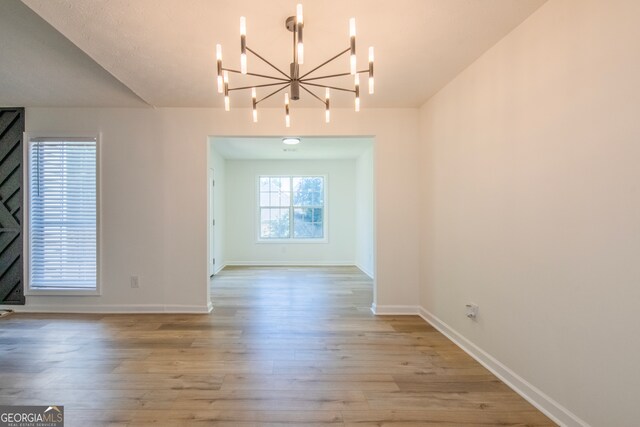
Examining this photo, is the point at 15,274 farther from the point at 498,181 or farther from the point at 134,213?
the point at 498,181

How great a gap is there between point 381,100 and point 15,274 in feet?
15.8

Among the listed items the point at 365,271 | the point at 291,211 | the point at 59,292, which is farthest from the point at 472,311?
the point at 291,211

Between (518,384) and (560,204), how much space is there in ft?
4.03

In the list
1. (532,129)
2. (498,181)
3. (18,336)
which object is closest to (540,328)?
(498,181)

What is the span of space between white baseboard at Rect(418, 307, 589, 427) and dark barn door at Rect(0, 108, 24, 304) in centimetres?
493

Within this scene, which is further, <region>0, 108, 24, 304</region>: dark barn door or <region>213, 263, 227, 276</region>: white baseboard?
<region>213, 263, 227, 276</region>: white baseboard

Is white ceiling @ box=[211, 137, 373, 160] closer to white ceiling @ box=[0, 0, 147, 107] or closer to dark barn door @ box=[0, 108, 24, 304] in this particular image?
white ceiling @ box=[0, 0, 147, 107]

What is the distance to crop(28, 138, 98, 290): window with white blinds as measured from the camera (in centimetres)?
348

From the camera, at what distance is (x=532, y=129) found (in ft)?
5.95

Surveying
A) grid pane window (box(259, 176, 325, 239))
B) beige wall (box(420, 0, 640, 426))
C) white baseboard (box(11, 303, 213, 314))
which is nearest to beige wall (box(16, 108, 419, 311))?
white baseboard (box(11, 303, 213, 314))

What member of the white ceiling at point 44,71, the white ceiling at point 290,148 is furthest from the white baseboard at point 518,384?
the white ceiling at point 44,71

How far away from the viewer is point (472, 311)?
243 centimetres

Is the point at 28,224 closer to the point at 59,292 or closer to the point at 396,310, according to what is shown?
the point at 59,292

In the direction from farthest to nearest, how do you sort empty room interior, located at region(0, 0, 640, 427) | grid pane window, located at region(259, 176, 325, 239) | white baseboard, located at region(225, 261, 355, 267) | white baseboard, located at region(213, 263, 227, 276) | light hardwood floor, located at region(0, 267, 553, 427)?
grid pane window, located at region(259, 176, 325, 239) → white baseboard, located at region(225, 261, 355, 267) → white baseboard, located at region(213, 263, 227, 276) → light hardwood floor, located at region(0, 267, 553, 427) → empty room interior, located at region(0, 0, 640, 427)
